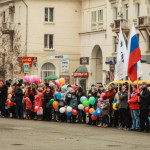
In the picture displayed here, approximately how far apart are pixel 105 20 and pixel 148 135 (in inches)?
1600

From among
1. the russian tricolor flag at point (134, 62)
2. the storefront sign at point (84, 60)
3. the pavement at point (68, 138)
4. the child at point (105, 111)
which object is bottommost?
the pavement at point (68, 138)

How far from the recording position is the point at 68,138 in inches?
762

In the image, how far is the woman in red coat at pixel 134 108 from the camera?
23500 mm

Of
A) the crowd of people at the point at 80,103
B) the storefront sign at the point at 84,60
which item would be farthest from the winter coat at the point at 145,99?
the storefront sign at the point at 84,60

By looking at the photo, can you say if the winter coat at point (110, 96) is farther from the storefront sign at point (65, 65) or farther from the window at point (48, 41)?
the window at point (48, 41)

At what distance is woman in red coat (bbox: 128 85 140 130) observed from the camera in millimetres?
23500

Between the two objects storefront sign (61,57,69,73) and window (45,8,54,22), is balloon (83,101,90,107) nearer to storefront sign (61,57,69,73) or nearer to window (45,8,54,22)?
storefront sign (61,57,69,73)

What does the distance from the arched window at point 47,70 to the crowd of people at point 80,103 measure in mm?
34748

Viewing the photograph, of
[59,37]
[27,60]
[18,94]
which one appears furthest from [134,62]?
[59,37]

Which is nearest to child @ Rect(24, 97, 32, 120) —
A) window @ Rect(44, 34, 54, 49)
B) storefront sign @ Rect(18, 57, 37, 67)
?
storefront sign @ Rect(18, 57, 37, 67)

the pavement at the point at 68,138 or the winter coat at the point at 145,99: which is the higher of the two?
the winter coat at the point at 145,99

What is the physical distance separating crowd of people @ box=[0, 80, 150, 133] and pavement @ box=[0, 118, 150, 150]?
3.02ft

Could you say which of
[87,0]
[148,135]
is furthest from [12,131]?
[87,0]

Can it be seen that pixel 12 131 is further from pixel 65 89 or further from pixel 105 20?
pixel 105 20
